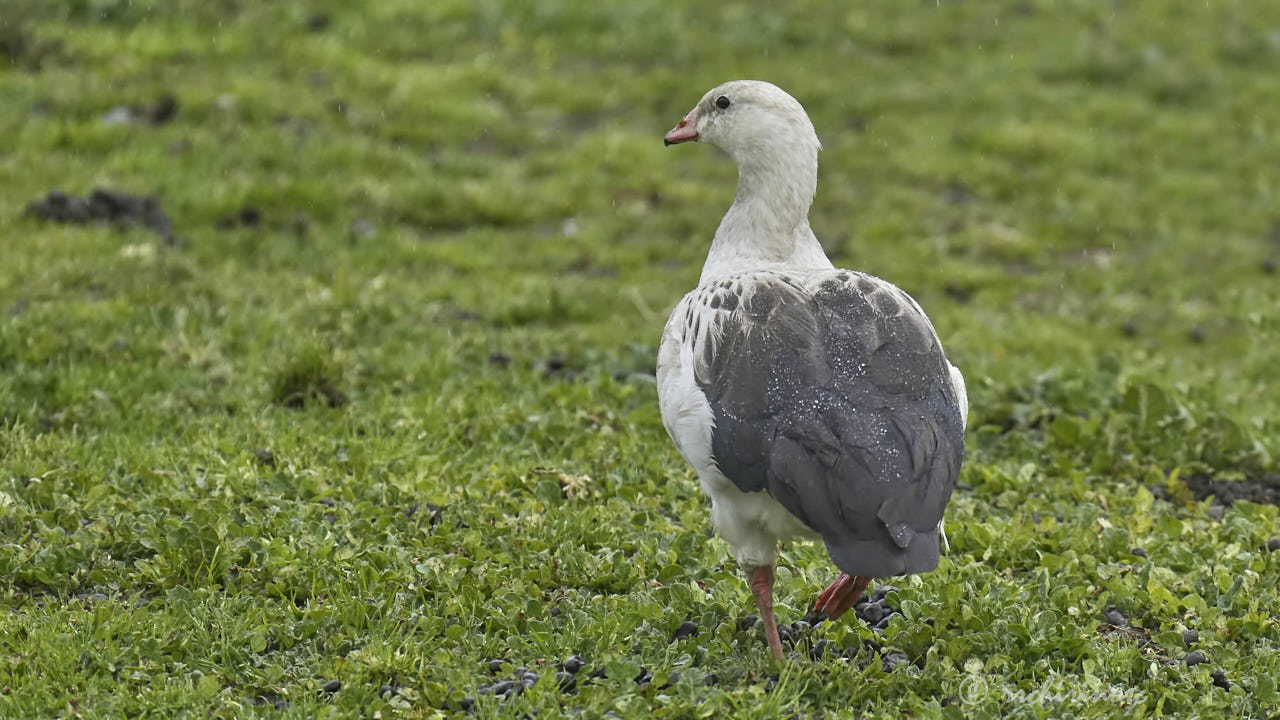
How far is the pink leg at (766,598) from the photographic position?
584cm

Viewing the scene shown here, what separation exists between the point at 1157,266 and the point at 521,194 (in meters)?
6.04

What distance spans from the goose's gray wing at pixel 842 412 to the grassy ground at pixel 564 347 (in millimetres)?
821

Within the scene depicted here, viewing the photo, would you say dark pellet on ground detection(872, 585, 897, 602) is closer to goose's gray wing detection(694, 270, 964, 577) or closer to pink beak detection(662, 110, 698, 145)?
goose's gray wing detection(694, 270, 964, 577)

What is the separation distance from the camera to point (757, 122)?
6.99m

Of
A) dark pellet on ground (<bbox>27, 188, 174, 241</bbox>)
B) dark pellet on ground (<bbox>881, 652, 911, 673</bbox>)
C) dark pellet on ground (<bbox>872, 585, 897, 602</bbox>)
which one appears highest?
dark pellet on ground (<bbox>27, 188, 174, 241</bbox>)

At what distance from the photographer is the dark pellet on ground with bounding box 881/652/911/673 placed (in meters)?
5.90

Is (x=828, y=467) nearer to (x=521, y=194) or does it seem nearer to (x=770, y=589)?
(x=770, y=589)

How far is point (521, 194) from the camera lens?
1348 cm

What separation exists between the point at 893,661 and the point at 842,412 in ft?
4.02

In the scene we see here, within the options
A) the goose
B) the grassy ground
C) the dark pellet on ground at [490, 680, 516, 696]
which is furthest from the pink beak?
the dark pellet on ground at [490, 680, 516, 696]

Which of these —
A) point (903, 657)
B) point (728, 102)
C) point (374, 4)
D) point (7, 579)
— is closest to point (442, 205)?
point (374, 4)

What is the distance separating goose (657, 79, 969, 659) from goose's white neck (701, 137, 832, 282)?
80 mm

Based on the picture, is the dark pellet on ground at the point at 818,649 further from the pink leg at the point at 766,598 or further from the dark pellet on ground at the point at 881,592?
the dark pellet on ground at the point at 881,592

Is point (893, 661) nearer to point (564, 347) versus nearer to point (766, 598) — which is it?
point (766, 598)
